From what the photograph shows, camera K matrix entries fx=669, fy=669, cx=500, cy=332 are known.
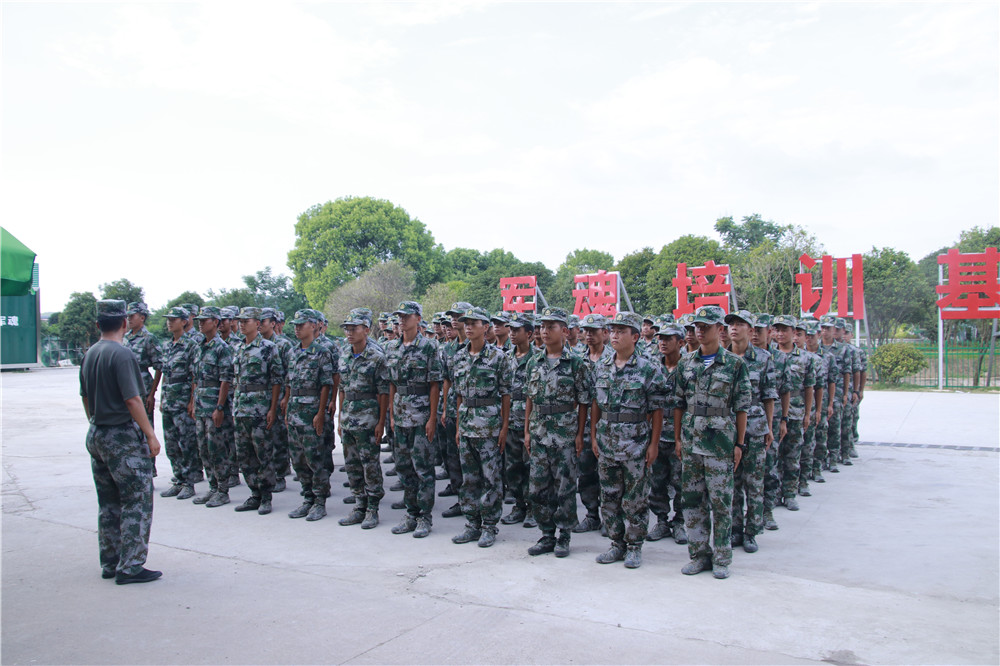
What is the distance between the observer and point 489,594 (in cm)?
423

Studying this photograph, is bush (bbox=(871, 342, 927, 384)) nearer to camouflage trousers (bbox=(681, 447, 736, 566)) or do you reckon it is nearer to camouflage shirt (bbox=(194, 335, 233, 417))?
camouflage trousers (bbox=(681, 447, 736, 566))

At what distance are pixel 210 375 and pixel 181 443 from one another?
1004 millimetres

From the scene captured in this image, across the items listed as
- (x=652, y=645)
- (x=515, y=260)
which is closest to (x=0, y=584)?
(x=652, y=645)

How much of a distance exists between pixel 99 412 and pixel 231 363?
2.38 metres

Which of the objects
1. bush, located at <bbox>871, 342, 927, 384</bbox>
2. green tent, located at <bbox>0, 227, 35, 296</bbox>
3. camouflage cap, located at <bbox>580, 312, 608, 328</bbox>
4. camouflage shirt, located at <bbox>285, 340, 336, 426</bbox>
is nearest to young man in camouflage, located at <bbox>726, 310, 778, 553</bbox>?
camouflage cap, located at <bbox>580, 312, 608, 328</bbox>

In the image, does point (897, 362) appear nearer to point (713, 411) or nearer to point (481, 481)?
point (713, 411)

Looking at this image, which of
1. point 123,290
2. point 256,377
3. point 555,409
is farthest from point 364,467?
point 123,290

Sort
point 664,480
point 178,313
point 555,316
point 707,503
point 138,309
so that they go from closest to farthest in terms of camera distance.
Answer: point 707,503 → point 555,316 → point 664,480 → point 178,313 → point 138,309

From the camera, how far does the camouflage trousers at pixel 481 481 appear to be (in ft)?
17.6

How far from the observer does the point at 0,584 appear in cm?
451

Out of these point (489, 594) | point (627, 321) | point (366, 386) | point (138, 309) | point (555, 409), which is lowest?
point (489, 594)

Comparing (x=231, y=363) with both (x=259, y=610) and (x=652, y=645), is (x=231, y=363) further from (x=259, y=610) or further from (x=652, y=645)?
(x=652, y=645)

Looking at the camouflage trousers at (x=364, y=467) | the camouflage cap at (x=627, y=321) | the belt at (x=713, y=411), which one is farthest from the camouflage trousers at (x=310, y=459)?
the belt at (x=713, y=411)

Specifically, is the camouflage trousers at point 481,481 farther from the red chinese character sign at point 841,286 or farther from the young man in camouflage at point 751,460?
the red chinese character sign at point 841,286
